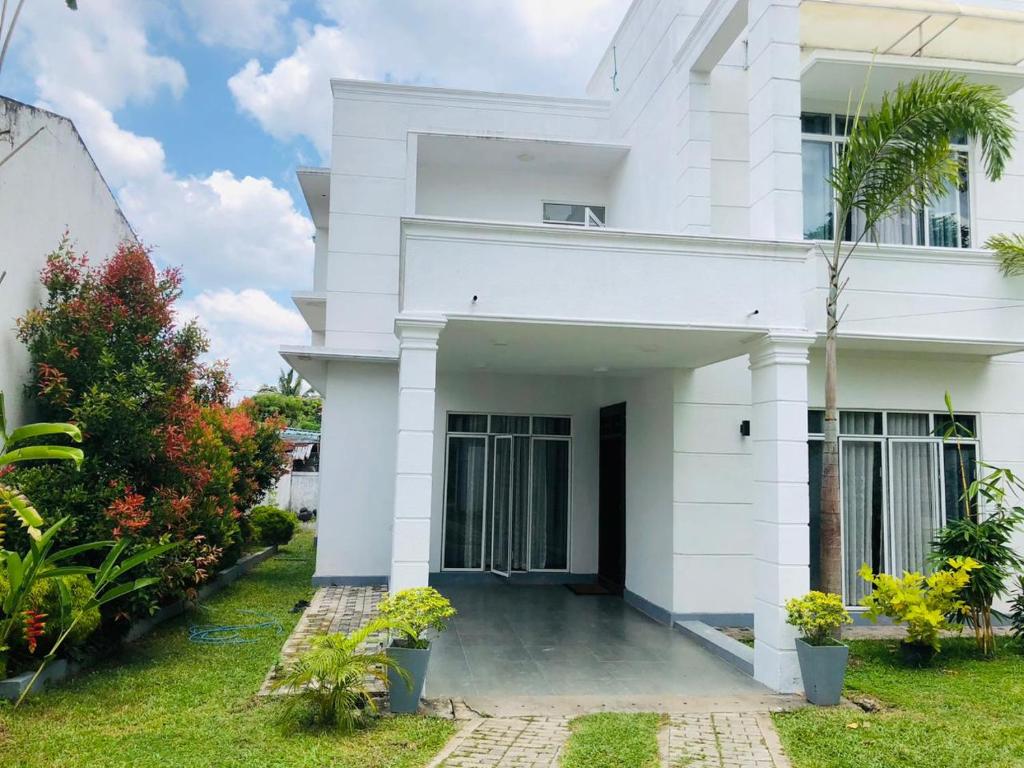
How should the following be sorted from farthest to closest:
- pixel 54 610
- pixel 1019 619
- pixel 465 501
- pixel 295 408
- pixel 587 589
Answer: pixel 295 408
pixel 465 501
pixel 587 589
pixel 1019 619
pixel 54 610

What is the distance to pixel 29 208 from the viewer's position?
741 cm

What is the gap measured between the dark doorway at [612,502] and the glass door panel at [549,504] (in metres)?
0.56

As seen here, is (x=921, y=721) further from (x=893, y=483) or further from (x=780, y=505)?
(x=893, y=483)

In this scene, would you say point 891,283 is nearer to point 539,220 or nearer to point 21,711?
point 539,220

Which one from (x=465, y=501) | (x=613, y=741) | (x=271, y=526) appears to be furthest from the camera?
(x=271, y=526)

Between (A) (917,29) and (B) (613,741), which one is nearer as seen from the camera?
(B) (613,741)

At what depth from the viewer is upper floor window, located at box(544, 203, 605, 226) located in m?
11.8

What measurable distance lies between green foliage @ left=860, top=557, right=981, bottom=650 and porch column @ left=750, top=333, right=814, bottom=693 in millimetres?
1139

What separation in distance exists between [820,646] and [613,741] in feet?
6.87

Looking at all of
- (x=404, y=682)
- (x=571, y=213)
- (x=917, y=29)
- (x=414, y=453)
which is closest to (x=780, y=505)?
(x=414, y=453)

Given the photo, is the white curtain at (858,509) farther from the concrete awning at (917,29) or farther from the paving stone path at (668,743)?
the concrete awning at (917,29)

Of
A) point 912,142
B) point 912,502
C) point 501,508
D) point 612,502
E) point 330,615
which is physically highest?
point 912,142

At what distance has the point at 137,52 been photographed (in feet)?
27.8

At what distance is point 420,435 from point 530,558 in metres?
5.82
